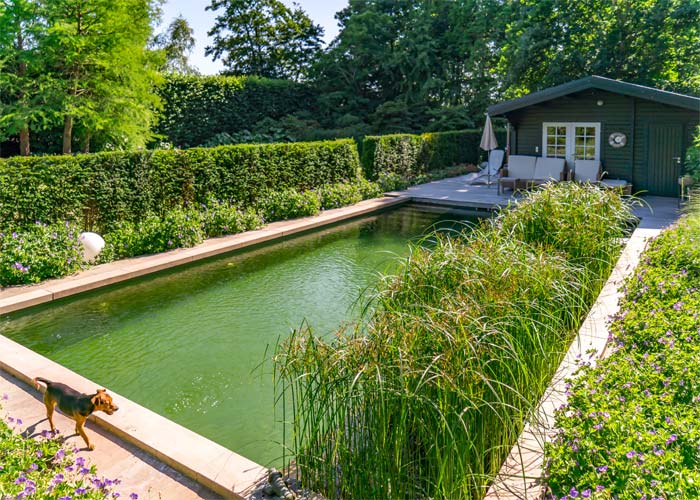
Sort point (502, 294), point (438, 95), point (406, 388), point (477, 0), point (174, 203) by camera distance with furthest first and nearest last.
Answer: point (438, 95)
point (477, 0)
point (174, 203)
point (502, 294)
point (406, 388)

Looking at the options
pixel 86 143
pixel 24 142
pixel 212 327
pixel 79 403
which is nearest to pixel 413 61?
pixel 86 143

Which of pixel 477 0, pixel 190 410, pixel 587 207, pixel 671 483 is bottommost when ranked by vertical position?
pixel 190 410

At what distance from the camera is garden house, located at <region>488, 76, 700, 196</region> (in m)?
12.8

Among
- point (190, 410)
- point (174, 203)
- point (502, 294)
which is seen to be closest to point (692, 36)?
point (174, 203)

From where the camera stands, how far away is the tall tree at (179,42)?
34000 mm

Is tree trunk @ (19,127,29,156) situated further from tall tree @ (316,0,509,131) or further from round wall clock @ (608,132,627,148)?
round wall clock @ (608,132,627,148)

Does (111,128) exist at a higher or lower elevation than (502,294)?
higher

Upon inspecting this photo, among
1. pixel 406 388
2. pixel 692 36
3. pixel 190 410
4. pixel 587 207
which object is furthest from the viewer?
pixel 692 36

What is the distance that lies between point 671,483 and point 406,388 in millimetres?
1152

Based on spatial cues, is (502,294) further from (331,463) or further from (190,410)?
(190,410)

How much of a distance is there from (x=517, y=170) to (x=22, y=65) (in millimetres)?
11154

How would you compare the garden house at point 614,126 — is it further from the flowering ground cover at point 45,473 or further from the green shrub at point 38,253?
the flowering ground cover at point 45,473

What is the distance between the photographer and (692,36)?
17422mm

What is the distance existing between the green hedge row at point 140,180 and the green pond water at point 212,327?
1.48 m
